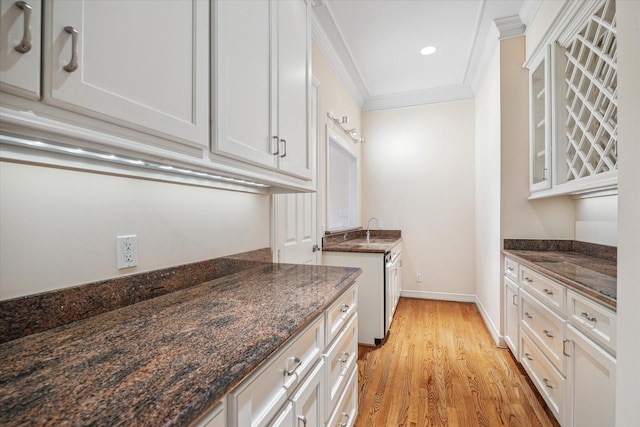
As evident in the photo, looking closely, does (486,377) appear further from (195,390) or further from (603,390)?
(195,390)

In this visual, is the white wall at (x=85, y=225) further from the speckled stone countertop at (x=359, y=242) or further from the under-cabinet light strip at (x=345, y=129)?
the under-cabinet light strip at (x=345, y=129)

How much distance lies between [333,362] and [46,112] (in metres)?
1.29

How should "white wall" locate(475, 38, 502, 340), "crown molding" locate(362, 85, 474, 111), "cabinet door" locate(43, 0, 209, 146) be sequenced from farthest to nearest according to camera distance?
1. "crown molding" locate(362, 85, 474, 111)
2. "white wall" locate(475, 38, 502, 340)
3. "cabinet door" locate(43, 0, 209, 146)

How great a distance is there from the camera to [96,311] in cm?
95

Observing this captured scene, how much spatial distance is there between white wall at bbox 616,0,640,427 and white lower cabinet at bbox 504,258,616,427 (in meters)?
0.42

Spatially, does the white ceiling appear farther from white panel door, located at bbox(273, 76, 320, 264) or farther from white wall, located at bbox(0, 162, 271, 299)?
white wall, located at bbox(0, 162, 271, 299)

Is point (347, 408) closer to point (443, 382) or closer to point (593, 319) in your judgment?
point (443, 382)

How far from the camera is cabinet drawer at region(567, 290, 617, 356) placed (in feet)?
3.72

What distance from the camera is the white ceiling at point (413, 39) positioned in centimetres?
251

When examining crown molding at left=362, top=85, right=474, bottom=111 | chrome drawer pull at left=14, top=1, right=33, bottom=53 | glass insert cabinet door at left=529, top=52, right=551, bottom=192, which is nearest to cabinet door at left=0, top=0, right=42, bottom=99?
chrome drawer pull at left=14, top=1, right=33, bottom=53

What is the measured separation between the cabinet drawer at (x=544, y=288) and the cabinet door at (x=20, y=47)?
2.15m

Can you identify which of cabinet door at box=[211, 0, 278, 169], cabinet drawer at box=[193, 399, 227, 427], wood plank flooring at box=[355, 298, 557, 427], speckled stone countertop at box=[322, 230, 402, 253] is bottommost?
wood plank flooring at box=[355, 298, 557, 427]

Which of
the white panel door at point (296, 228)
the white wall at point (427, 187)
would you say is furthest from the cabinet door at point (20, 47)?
the white wall at point (427, 187)

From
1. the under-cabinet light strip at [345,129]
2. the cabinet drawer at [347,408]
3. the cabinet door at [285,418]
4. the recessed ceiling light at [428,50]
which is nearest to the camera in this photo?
the cabinet door at [285,418]
